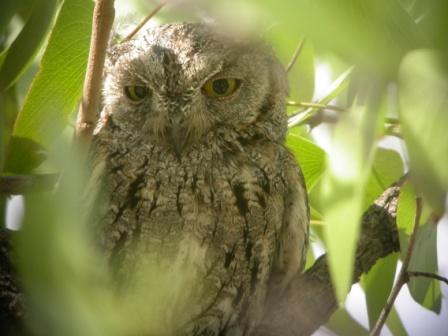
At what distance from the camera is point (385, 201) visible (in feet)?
6.43

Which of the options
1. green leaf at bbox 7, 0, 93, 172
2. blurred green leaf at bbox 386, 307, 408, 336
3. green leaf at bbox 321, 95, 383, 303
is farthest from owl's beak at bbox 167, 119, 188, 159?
green leaf at bbox 321, 95, 383, 303

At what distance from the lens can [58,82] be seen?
1.58 meters

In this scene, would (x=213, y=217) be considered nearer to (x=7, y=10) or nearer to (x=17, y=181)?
(x=17, y=181)

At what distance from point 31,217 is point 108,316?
13cm

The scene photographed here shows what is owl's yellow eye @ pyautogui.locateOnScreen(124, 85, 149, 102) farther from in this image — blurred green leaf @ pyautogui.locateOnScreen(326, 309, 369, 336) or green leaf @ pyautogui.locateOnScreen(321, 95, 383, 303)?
green leaf @ pyautogui.locateOnScreen(321, 95, 383, 303)

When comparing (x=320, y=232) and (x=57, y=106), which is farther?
(x=320, y=232)

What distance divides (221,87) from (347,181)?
1580 millimetres

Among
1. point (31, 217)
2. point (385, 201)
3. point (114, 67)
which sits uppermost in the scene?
point (114, 67)

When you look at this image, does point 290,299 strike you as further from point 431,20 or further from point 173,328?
point 431,20

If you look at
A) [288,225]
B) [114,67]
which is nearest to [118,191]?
[114,67]

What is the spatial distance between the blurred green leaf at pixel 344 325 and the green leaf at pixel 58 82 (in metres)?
0.96

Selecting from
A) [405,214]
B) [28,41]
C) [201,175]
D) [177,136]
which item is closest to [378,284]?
[405,214]

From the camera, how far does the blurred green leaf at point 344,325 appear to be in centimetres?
188

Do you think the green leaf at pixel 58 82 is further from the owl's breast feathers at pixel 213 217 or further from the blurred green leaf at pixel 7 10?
the blurred green leaf at pixel 7 10
